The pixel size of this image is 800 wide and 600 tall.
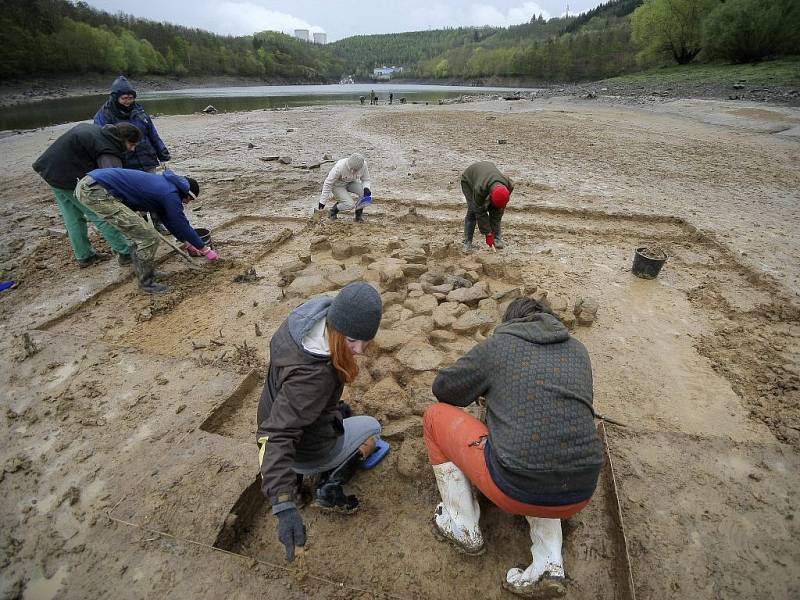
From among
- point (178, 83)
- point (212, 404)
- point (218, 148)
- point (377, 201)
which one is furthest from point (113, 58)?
point (212, 404)

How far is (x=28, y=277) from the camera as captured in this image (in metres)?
4.46

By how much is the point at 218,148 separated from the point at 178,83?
6358 cm

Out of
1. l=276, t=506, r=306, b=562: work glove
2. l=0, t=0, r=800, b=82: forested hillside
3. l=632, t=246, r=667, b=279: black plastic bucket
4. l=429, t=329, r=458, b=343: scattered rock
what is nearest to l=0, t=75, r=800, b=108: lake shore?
l=0, t=0, r=800, b=82: forested hillside

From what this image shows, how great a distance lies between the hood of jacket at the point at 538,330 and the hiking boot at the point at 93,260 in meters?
5.09

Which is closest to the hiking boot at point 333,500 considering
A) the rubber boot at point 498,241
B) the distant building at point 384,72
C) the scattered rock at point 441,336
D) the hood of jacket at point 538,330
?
the hood of jacket at point 538,330

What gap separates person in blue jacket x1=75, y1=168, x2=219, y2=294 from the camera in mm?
3752

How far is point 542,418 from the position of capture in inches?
59.6

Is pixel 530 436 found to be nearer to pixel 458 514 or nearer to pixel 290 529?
pixel 458 514

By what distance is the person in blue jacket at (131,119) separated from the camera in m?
4.50

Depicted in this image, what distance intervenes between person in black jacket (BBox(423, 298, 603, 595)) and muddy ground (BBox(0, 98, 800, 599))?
22cm

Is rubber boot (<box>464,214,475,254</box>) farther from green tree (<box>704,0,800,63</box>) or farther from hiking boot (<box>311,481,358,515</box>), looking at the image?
green tree (<box>704,0,800,63</box>)

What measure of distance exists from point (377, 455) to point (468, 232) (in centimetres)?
341

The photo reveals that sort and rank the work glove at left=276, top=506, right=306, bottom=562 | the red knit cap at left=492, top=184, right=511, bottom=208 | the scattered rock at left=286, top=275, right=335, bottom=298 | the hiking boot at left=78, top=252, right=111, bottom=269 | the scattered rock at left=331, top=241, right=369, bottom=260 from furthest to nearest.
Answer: the scattered rock at left=331, top=241, right=369, bottom=260, the hiking boot at left=78, top=252, right=111, bottom=269, the red knit cap at left=492, top=184, right=511, bottom=208, the scattered rock at left=286, top=275, right=335, bottom=298, the work glove at left=276, top=506, right=306, bottom=562

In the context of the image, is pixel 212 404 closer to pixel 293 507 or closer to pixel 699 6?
pixel 293 507
